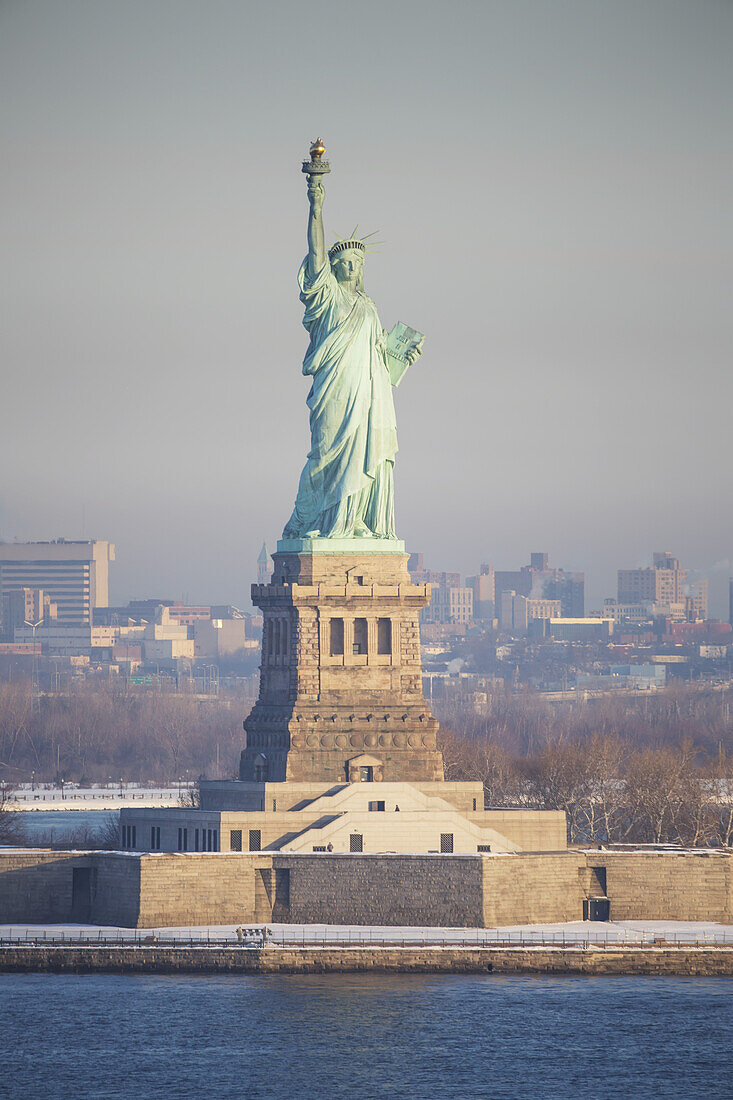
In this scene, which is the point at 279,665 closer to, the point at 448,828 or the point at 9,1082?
the point at 448,828

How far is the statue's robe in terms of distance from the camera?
273 ft

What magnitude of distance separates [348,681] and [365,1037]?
1808 centimetres

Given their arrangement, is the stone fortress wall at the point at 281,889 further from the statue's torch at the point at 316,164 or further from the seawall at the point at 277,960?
the statue's torch at the point at 316,164

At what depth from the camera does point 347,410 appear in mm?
83438

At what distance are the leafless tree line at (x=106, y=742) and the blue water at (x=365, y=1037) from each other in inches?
3079

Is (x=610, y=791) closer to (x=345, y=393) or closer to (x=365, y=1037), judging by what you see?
(x=345, y=393)

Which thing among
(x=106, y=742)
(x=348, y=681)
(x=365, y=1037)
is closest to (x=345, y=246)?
(x=348, y=681)

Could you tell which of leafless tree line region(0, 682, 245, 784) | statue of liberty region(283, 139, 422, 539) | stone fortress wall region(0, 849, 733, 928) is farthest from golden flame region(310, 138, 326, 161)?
leafless tree line region(0, 682, 245, 784)

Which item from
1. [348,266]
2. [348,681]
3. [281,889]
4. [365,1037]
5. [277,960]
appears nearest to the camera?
[365,1037]

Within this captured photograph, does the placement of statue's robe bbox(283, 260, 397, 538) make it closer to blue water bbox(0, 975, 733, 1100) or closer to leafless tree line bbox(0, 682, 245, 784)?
blue water bbox(0, 975, 733, 1100)

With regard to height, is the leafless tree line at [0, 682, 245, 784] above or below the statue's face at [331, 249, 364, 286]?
below

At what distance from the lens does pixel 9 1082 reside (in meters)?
62.2

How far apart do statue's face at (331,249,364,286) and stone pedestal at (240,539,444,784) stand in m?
7.92

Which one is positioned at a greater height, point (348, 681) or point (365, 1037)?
point (348, 681)
